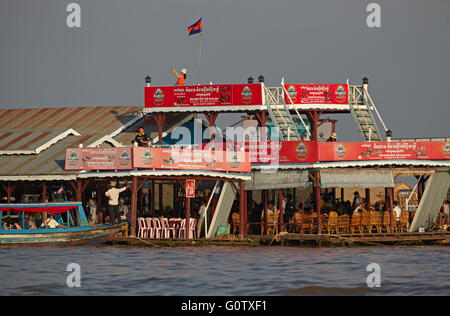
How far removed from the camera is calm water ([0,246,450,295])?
68.4 feet

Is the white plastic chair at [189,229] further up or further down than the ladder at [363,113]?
further down

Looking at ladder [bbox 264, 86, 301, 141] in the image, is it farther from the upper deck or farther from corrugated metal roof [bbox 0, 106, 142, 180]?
corrugated metal roof [bbox 0, 106, 142, 180]

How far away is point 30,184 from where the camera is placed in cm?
3953

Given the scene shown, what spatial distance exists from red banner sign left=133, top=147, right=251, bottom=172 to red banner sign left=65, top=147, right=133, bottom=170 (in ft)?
1.50

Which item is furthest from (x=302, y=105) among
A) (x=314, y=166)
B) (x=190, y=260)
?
(x=190, y=260)

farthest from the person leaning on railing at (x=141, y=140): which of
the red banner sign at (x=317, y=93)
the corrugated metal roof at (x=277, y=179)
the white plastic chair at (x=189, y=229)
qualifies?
the red banner sign at (x=317, y=93)

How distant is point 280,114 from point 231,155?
5.66m

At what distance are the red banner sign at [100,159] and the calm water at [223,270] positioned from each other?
3.14 m

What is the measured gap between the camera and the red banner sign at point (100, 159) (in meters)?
32.2

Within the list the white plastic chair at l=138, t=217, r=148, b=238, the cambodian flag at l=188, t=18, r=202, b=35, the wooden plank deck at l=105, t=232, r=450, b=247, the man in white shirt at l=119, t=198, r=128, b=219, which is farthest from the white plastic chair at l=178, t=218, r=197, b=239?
the cambodian flag at l=188, t=18, r=202, b=35

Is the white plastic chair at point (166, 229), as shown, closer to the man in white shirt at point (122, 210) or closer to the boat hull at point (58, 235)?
the boat hull at point (58, 235)

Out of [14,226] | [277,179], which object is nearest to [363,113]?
[277,179]

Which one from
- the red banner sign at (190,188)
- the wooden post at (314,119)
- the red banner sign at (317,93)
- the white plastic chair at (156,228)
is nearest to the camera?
the red banner sign at (190,188)

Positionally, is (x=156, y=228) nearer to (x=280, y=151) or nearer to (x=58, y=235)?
(x=58, y=235)
